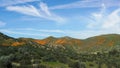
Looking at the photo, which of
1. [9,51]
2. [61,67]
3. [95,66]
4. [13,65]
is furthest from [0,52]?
[95,66]

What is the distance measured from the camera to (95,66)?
278ft

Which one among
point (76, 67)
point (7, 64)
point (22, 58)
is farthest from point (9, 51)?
point (7, 64)

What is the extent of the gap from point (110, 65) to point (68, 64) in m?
19.9

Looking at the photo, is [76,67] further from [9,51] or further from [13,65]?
[13,65]

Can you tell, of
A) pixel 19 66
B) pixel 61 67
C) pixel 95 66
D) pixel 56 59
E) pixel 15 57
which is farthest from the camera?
pixel 95 66

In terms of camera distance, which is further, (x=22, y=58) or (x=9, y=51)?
(x=9, y=51)

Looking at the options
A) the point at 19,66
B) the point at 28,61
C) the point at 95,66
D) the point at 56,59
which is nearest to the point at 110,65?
the point at 95,66

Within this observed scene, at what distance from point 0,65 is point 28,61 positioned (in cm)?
1238

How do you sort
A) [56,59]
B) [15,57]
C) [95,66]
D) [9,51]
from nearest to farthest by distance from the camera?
1. [15,57]
2. [9,51]
3. [56,59]
4. [95,66]

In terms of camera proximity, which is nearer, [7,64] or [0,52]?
[7,64]

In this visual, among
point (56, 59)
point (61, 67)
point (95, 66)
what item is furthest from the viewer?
point (95, 66)

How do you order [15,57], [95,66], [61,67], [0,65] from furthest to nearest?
1. [95,66]
2. [61,67]
3. [15,57]
4. [0,65]

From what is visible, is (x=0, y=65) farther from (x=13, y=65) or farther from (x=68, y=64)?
(x=68, y=64)

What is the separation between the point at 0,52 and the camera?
227 ft
